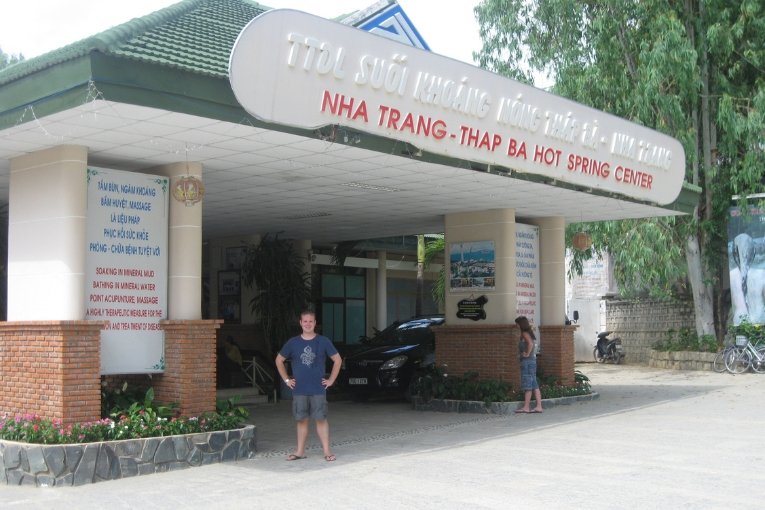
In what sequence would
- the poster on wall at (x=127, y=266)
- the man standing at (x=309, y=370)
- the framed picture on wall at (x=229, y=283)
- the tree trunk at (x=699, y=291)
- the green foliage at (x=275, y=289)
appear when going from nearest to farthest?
the man standing at (x=309, y=370) → the poster on wall at (x=127, y=266) → the green foliage at (x=275, y=289) → the framed picture on wall at (x=229, y=283) → the tree trunk at (x=699, y=291)

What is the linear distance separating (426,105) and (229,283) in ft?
34.3

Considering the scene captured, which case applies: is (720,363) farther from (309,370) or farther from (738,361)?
(309,370)

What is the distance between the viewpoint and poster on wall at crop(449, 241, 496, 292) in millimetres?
15203

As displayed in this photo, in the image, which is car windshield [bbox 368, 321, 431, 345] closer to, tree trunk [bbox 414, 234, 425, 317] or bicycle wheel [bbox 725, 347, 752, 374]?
tree trunk [bbox 414, 234, 425, 317]

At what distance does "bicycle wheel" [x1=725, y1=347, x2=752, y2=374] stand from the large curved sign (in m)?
8.21

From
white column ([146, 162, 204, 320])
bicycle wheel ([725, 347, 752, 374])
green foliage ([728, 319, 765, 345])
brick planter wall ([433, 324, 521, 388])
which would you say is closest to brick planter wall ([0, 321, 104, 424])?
white column ([146, 162, 204, 320])

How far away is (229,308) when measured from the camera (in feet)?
65.0

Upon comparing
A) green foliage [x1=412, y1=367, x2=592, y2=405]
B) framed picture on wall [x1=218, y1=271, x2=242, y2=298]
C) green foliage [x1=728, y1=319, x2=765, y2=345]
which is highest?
framed picture on wall [x1=218, y1=271, x2=242, y2=298]

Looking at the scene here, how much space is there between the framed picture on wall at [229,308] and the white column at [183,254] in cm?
894

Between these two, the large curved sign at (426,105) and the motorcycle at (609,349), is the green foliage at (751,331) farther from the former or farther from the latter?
the large curved sign at (426,105)

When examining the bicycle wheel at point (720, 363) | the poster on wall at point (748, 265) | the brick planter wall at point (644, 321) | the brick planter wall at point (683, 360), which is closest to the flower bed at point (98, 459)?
the bicycle wheel at point (720, 363)

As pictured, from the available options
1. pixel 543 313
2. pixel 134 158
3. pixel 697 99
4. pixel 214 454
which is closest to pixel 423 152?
pixel 134 158

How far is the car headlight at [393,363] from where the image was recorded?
51.9ft

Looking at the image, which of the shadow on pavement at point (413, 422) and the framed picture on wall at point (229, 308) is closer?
the shadow on pavement at point (413, 422)
